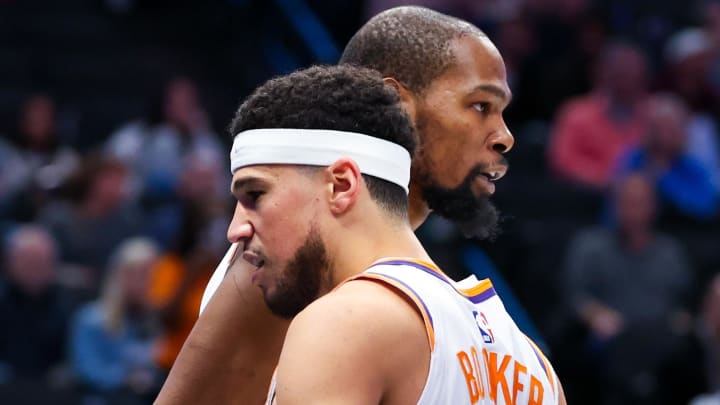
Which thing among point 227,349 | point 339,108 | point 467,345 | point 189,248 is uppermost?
point 339,108

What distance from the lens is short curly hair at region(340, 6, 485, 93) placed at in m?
3.06

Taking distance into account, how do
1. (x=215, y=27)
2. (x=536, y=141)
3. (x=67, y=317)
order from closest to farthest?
(x=67, y=317) → (x=536, y=141) → (x=215, y=27)

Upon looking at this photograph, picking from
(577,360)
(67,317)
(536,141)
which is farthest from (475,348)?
(536,141)

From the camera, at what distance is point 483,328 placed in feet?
→ 8.86

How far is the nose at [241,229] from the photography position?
104 inches

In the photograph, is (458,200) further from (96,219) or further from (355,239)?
(96,219)

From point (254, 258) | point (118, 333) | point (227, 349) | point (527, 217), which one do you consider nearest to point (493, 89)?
point (254, 258)

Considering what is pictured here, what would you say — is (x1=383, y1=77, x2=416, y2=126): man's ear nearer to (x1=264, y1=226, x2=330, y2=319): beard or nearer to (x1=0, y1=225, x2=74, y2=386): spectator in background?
(x1=264, y1=226, x2=330, y2=319): beard

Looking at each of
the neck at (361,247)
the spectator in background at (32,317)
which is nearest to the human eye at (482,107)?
the neck at (361,247)

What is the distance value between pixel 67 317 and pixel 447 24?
6.42m

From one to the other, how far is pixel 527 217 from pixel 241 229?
7751 mm

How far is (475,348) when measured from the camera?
102 inches

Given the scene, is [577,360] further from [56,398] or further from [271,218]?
[271,218]

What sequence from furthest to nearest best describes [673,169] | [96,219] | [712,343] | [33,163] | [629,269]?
[33,163]
[96,219]
[673,169]
[629,269]
[712,343]
